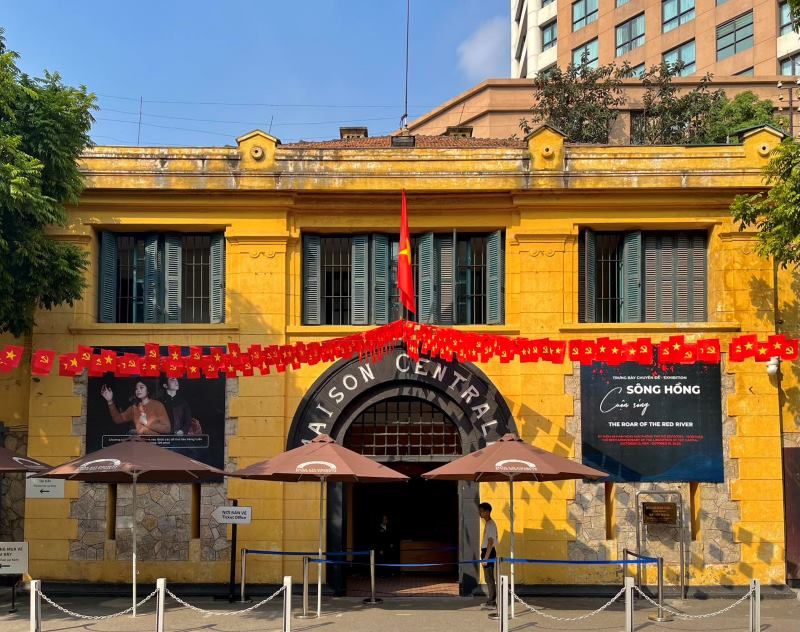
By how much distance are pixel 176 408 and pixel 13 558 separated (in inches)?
152

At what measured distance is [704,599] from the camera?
1898 cm

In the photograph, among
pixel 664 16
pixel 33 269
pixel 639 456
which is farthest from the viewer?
pixel 664 16

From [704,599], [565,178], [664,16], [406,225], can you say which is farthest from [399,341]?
[664,16]

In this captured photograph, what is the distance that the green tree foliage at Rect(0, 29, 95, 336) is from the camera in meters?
17.6

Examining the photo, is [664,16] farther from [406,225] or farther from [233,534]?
[233,534]

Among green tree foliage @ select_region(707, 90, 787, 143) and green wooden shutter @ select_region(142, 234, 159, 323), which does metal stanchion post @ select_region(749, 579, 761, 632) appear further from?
green tree foliage @ select_region(707, 90, 787, 143)

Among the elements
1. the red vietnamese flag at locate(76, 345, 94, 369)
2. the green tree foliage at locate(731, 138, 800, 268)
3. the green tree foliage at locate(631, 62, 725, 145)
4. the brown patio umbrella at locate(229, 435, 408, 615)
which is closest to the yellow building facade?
the green tree foliage at locate(731, 138, 800, 268)

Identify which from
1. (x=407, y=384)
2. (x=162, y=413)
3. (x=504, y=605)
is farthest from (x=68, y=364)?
(x=504, y=605)

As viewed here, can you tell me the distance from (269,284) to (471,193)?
4075 millimetres

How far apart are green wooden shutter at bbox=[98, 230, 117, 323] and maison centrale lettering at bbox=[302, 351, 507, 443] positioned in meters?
4.17

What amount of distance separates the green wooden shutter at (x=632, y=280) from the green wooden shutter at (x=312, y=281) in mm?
5656

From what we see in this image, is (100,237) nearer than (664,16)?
Yes

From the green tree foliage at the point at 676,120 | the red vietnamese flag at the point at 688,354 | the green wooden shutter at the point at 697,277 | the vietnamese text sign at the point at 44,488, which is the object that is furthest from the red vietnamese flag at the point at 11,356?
the green tree foliage at the point at 676,120

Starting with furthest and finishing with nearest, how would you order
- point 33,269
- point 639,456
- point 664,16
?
point 664,16 < point 639,456 < point 33,269
